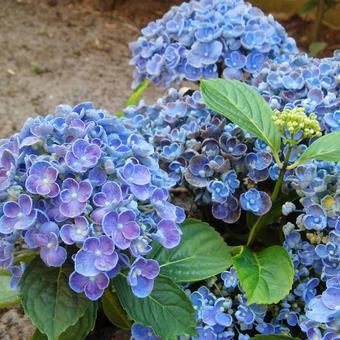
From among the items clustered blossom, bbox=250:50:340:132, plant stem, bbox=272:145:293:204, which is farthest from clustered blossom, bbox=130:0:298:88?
plant stem, bbox=272:145:293:204

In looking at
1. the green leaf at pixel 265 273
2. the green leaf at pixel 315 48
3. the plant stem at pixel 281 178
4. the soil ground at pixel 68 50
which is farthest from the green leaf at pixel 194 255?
the green leaf at pixel 315 48

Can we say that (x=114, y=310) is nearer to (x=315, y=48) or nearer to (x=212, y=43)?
(x=212, y=43)

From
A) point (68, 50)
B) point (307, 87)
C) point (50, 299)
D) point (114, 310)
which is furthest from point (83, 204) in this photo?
point (68, 50)

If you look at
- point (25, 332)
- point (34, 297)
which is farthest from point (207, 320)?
point (25, 332)

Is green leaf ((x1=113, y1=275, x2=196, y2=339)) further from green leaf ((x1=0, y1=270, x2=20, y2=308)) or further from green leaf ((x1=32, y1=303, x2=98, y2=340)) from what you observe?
green leaf ((x1=0, y1=270, x2=20, y2=308))

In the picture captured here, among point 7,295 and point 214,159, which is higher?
point 214,159
